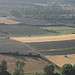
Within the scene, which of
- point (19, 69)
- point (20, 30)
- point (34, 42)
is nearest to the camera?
point (19, 69)

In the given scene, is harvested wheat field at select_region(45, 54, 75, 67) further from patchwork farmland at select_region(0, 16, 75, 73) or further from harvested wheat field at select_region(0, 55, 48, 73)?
harvested wheat field at select_region(0, 55, 48, 73)

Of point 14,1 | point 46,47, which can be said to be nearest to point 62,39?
point 46,47

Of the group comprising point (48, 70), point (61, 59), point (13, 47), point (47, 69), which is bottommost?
point (48, 70)

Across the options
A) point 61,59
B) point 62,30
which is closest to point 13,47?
point 61,59

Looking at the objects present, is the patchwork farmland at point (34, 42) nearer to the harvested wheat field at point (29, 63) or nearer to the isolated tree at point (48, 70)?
the harvested wheat field at point (29, 63)

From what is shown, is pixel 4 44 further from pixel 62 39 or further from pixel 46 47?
pixel 62 39

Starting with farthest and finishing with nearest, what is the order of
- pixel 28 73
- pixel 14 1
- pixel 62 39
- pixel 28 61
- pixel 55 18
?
pixel 14 1 → pixel 55 18 → pixel 62 39 → pixel 28 61 → pixel 28 73

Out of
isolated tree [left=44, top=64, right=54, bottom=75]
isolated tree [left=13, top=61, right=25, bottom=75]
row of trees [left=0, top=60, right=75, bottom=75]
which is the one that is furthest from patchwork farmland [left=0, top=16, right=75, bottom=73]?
isolated tree [left=44, top=64, right=54, bottom=75]

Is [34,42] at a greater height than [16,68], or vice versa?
[34,42]

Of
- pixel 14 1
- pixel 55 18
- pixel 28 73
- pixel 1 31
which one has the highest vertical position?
pixel 14 1

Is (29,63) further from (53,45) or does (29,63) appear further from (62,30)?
(62,30)
